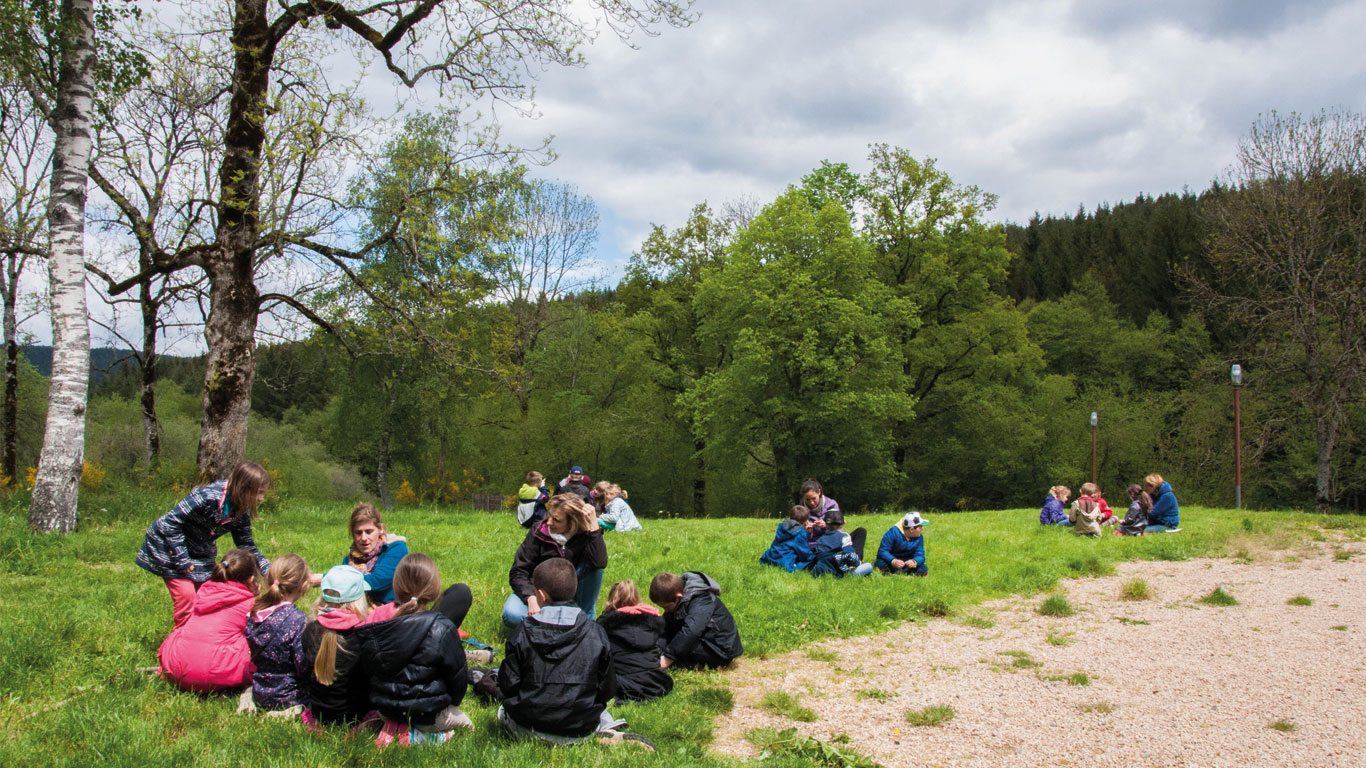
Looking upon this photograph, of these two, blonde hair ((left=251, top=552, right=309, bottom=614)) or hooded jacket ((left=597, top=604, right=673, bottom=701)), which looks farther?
hooded jacket ((left=597, top=604, right=673, bottom=701))

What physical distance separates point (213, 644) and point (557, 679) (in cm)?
241

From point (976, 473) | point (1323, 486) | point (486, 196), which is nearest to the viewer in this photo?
point (486, 196)

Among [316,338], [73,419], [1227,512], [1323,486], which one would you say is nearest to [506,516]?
[316,338]

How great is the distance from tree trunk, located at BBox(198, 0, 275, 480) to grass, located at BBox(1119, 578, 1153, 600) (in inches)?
516

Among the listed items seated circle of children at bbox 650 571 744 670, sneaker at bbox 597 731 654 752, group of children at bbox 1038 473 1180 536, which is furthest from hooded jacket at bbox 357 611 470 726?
group of children at bbox 1038 473 1180 536

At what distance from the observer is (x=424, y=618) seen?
14.2 ft

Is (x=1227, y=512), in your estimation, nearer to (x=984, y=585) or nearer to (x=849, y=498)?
(x=984, y=585)

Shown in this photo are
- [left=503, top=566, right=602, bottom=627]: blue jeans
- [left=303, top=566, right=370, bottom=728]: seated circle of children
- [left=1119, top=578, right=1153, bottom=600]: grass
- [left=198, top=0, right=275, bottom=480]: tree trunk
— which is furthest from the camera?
[left=198, top=0, right=275, bottom=480]: tree trunk

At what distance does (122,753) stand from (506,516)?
40.8 feet

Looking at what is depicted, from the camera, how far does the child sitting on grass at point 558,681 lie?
4.46 m

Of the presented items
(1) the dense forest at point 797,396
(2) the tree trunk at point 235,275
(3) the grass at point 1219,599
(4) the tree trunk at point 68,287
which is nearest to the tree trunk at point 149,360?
(1) the dense forest at point 797,396

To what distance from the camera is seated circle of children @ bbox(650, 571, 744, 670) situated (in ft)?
21.1

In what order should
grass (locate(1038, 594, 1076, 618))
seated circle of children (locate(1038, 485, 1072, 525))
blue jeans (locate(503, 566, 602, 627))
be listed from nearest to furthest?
blue jeans (locate(503, 566, 602, 627)) < grass (locate(1038, 594, 1076, 618)) < seated circle of children (locate(1038, 485, 1072, 525))

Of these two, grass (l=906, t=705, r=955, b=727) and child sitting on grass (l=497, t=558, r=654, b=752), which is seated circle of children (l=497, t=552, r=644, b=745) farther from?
Result: grass (l=906, t=705, r=955, b=727)
